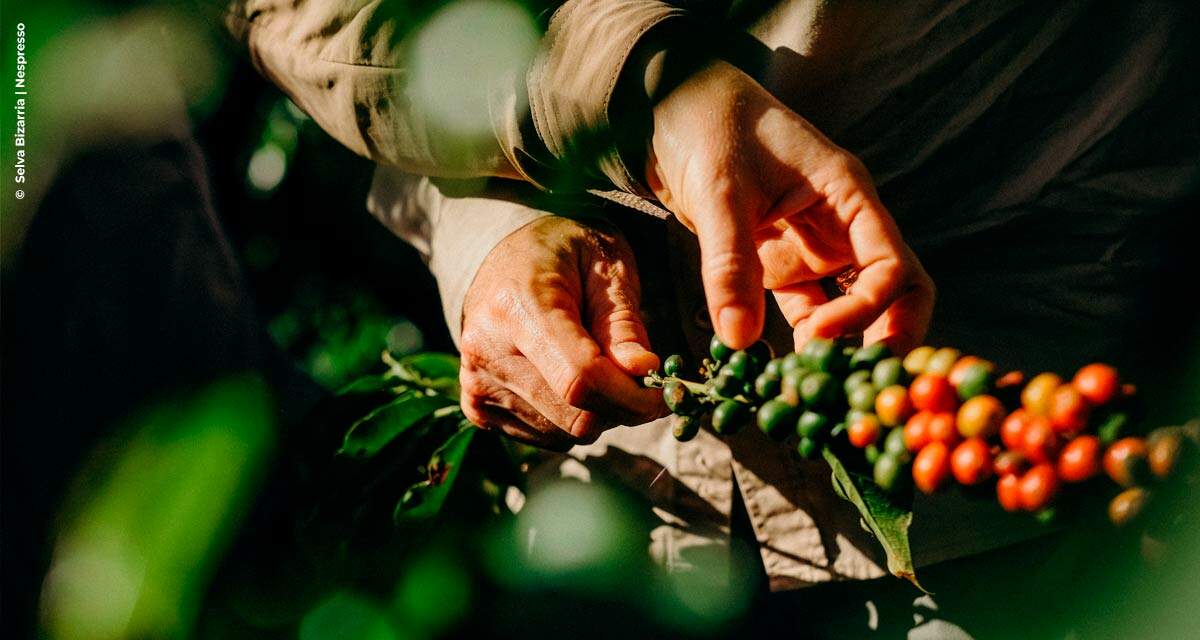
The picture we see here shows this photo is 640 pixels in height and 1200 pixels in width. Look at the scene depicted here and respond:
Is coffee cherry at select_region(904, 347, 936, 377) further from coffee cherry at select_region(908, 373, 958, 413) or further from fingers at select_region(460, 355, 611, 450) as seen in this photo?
fingers at select_region(460, 355, 611, 450)

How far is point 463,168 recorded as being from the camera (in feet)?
4.09

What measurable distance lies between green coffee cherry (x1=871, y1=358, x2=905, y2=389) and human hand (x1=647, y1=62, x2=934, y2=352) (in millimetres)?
100

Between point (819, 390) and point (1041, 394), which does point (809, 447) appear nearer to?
point (819, 390)

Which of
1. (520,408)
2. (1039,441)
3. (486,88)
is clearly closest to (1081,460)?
(1039,441)

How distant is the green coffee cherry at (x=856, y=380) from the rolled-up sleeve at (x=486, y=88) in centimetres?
46

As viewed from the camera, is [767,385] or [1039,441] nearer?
[1039,441]

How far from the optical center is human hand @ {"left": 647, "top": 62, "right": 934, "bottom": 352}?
796 millimetres

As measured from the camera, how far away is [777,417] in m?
0.72

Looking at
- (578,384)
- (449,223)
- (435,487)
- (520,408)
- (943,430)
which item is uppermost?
(943,430)

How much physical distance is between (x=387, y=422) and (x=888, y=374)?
3.26 ft

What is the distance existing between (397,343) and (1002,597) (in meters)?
1.58

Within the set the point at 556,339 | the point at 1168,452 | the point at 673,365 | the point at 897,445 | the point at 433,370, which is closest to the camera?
the point at 1168,452

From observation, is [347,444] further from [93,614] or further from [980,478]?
[980,478]

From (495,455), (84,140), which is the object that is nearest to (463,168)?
(495,455)
